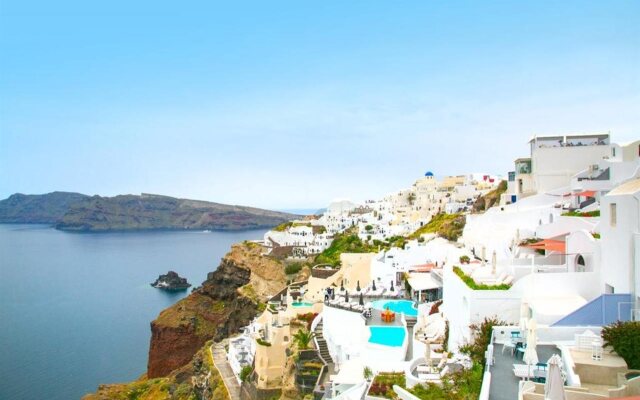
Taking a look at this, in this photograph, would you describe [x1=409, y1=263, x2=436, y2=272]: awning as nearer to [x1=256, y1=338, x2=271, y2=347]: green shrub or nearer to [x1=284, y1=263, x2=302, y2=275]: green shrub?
[x1=256, y1=338, x2=271, y2=347]: green shrub

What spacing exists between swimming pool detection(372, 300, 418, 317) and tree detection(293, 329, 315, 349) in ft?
8.67

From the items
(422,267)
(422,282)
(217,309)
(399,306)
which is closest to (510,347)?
(399,306)

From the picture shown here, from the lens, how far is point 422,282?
2227 centimetres

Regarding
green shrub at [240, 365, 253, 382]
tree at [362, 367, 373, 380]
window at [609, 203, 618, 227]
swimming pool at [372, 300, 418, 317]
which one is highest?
window at [609, 203, 618, 227]

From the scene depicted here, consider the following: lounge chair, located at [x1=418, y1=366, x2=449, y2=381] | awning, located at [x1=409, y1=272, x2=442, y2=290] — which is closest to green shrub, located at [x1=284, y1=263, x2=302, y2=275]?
awning, located at [x1=409, y1=272, x2=442, y2=290]

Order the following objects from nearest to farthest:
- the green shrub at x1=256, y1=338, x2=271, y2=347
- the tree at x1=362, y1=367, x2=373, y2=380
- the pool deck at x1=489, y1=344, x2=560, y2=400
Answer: the pool deck at x1=489, y1=344, x2=560, y2=400 → the tree at x1=362, y1=367, x2=373, y2=380 → the green shrub at x1=256, y1=338, x2=271, y2=347

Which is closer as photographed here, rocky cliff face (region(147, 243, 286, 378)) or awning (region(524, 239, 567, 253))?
awning (region(524, 239, 567, 253))

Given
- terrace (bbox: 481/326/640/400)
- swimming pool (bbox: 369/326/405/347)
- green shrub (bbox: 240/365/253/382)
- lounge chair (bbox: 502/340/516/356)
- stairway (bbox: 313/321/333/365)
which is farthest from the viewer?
green shrub (bbox: 240/365/253/382)

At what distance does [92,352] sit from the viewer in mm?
51625

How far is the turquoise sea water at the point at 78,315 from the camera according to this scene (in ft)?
150

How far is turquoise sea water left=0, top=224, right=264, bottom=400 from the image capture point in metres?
45.8

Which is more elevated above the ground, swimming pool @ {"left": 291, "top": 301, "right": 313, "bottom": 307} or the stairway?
swimming pool @ {"left": 291, "top": 301, "right": 313, "bottom": 307}

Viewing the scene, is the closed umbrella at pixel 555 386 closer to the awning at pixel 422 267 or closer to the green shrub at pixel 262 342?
the green shrub at pixel 262 342

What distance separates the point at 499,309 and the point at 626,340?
13.4 ft
